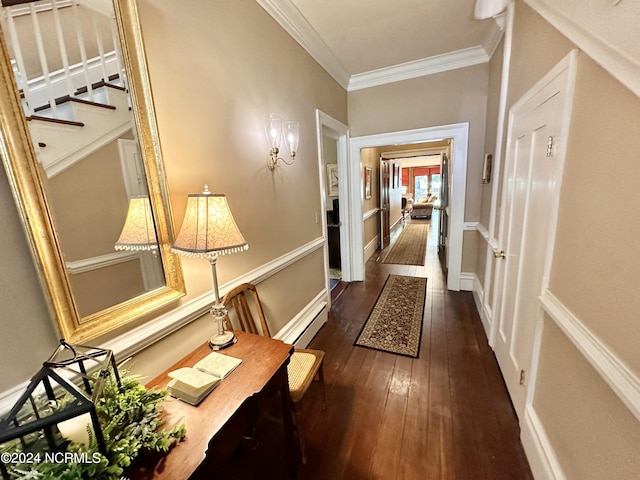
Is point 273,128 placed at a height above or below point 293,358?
above

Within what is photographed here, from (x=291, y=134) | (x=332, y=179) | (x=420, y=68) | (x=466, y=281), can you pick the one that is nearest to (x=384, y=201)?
(x=332, y=179)

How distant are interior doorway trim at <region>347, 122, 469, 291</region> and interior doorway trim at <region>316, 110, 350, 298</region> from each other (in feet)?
0.27

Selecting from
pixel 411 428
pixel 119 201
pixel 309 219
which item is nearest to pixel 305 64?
pixel 309 219

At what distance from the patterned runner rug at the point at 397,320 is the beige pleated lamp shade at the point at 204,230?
1.79 m

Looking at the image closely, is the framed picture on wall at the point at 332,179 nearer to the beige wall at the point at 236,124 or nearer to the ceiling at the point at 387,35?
the ceiling at the point at 387,35

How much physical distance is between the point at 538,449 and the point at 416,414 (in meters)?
0.60

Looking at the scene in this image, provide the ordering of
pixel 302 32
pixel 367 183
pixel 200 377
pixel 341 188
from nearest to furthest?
1. pixel 200 377
2. pixel 302 32
3. pixel 341 188
4. pixel 367 183

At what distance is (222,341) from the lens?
1.20 metres

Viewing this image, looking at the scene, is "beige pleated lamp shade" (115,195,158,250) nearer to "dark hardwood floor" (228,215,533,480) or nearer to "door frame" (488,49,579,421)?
"dark hardwood floor" (228,215,533,480)

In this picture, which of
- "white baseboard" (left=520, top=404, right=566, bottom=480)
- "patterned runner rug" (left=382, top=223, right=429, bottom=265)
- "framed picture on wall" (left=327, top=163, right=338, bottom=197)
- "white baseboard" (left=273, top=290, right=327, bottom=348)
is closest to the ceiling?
"framed picture on wall" (left=327, top=163, right=338, bottom=197)

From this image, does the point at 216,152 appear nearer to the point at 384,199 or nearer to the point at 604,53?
the point at 604,53

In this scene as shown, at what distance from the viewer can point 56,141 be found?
81 centimetres

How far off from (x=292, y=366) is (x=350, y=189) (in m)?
2.50

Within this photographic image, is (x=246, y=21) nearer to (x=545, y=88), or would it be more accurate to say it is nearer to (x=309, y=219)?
(x=309, y=219)
